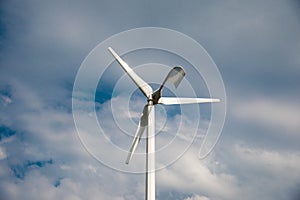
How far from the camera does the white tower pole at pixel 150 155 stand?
26.3m

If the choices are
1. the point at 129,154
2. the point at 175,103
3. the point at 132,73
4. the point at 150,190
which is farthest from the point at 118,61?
the point at 150,190

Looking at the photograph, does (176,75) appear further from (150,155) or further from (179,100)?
(150,155)

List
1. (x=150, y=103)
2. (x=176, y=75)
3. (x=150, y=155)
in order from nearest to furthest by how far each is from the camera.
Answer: (x=176, y=75) < (x=150, y=155) < (x=150, y=103)

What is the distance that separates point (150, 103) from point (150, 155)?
484cm

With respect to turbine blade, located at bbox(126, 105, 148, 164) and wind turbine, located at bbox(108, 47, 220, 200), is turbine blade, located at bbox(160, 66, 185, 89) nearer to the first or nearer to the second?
wind turbine, located at bbox(108, 47, 220, 200)

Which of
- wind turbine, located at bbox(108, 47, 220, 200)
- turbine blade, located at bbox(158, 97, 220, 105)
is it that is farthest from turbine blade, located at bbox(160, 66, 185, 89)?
turbine blade, located at bbox(158, 97, 220, 105)

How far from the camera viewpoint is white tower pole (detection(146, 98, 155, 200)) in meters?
26.3

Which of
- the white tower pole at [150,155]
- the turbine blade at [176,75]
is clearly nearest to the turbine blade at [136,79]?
the white tower pole at [150,155]

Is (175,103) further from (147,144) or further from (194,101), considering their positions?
(147,144)

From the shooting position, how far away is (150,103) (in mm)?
29156

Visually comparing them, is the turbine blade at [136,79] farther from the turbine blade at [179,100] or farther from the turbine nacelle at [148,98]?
the turbine blade at [179,100]

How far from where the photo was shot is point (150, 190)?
2630cm

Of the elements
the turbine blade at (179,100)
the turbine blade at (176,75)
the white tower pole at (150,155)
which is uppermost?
the turbine blade at (179,100)

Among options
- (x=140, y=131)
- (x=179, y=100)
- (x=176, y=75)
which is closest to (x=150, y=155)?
(x=140, y=131)
